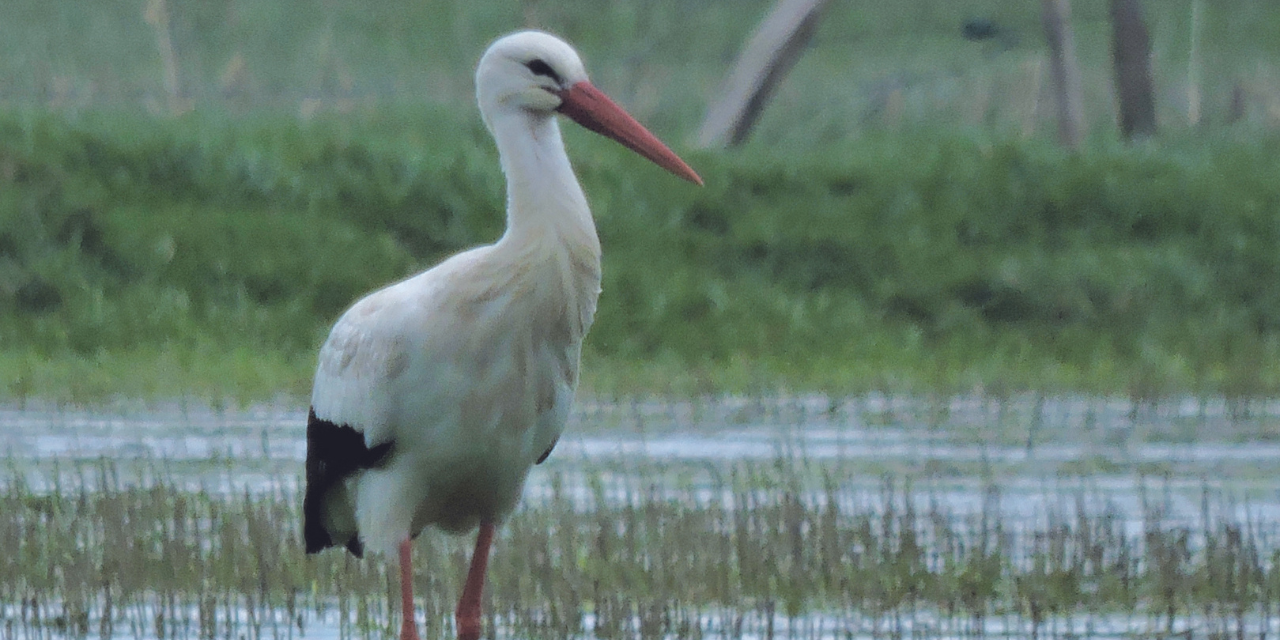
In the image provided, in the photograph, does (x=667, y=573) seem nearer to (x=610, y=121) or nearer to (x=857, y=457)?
(x=610, y=121)

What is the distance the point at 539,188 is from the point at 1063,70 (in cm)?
1366

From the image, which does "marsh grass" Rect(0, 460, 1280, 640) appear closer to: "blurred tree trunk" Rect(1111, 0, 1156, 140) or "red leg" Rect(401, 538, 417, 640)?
"red leg" Rect(401, 538, 417, 640)

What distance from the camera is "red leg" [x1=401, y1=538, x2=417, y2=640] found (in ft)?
19.8

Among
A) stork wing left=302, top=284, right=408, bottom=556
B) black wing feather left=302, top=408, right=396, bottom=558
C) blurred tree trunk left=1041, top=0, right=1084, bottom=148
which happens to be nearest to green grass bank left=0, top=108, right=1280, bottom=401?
blurred tree trunk left=1041, top=0, right=1084, bottom=148

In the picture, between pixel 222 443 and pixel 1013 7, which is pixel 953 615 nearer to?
pixel 222 443

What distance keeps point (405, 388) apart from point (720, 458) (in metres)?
4.53

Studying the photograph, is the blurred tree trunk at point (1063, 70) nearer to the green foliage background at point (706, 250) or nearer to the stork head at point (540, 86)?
the green foliage background at point (706, 250)

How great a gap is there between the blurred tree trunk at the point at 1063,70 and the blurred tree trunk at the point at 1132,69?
82cm

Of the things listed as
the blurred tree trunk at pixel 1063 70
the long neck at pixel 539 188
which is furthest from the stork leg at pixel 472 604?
the blurred tree trunk at pixel 1063 70

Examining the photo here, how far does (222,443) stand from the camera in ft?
36.6

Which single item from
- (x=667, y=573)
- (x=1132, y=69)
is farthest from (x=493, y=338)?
(x=1132, y=69)

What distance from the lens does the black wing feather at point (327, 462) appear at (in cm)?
645

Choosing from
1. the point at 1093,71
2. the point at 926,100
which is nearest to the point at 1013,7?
the point at 1093,71

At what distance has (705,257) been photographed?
16.7 metres
